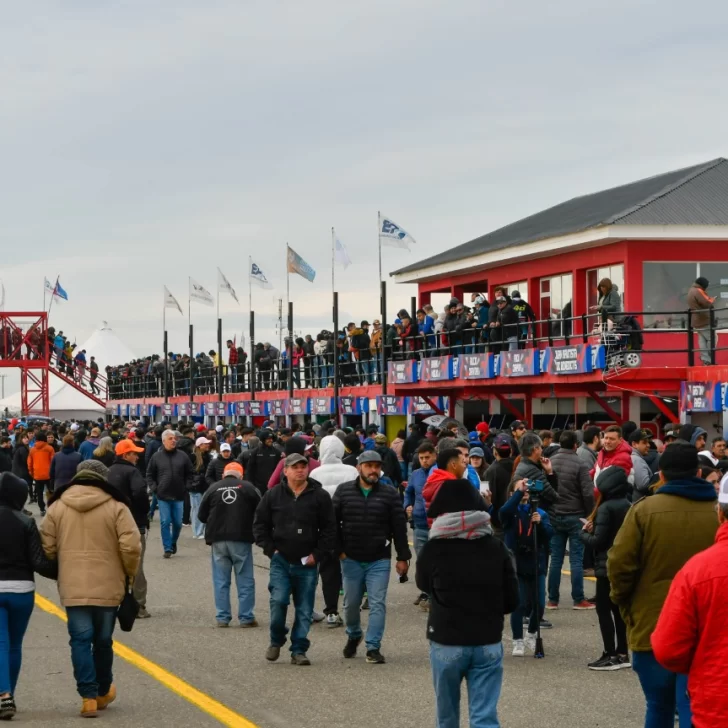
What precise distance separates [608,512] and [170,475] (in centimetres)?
969

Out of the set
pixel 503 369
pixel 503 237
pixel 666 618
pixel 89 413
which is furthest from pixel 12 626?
pixel 89 413

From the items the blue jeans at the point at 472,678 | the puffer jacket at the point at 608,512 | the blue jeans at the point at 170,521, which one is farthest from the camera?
the blue jeans at the point at 170,521

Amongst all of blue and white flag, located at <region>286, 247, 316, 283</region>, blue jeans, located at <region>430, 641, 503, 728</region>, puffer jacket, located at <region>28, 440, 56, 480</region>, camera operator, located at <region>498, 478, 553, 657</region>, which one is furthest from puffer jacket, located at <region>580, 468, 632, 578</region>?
blue and white flag, located at <region>286, 247, 316, 283</region>

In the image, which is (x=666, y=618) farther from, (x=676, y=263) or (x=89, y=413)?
(x=89, y=413)

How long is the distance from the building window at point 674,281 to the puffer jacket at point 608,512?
20.7 m

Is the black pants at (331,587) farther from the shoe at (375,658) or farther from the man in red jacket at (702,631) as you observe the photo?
the man in red jacket at (702,631)

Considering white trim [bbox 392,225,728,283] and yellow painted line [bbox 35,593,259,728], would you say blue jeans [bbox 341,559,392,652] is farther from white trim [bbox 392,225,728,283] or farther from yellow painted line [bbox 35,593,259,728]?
white trim [bbox 392,225,728,283]

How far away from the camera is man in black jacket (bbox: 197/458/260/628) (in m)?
12.9

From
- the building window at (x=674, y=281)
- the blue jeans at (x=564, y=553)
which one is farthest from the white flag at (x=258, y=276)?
the blue jeans at (x=564, y=553)

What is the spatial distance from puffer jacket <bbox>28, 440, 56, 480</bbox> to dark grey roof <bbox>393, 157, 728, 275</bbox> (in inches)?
496

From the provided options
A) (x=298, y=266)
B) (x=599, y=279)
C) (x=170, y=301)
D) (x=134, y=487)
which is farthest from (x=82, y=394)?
(x=134, y=487)

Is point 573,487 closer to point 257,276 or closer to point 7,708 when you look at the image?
point 7,708

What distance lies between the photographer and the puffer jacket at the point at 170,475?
1858cm

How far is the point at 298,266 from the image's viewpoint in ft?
148
